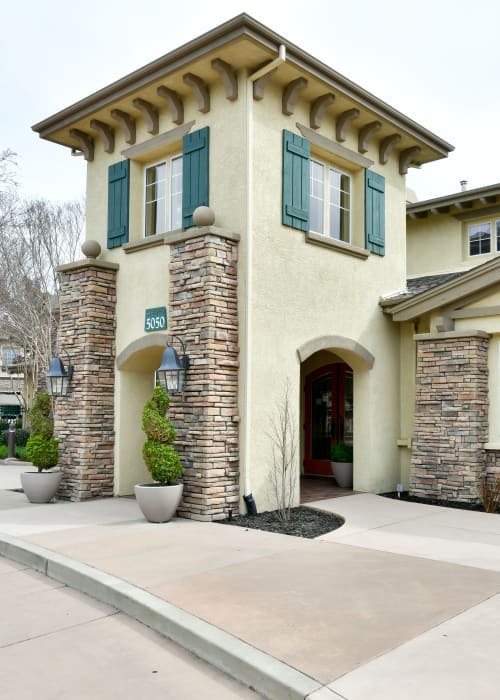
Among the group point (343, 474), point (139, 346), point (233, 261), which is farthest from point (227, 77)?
point (343, 474)

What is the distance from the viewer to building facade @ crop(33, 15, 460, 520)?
9430mm

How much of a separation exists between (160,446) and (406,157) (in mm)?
7626

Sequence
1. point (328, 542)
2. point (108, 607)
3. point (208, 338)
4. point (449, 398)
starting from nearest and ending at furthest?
point (108, 607), point (328, 542), point (208, 338), point (449, 398)

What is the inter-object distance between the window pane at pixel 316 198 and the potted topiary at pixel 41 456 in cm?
537

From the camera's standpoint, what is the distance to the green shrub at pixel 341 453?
12.5 m

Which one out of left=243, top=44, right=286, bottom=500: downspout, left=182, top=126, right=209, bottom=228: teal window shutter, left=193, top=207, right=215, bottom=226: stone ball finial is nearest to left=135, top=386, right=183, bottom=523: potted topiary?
left=243, top=44, right=286, bottom=500: downspout

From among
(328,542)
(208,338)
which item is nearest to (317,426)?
(208,338)

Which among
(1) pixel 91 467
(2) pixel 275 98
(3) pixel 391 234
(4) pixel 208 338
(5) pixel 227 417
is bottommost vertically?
(1) pixel 91 467

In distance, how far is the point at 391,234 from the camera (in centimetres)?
1267

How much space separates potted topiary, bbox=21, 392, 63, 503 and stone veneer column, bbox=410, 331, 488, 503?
5.98 m

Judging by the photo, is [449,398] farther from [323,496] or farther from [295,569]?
[295,569]

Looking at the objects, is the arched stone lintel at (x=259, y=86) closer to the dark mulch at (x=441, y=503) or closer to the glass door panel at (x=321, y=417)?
the glass door panel at (x=321, y=417)

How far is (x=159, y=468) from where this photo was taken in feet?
29.0

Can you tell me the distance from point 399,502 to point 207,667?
686cm
